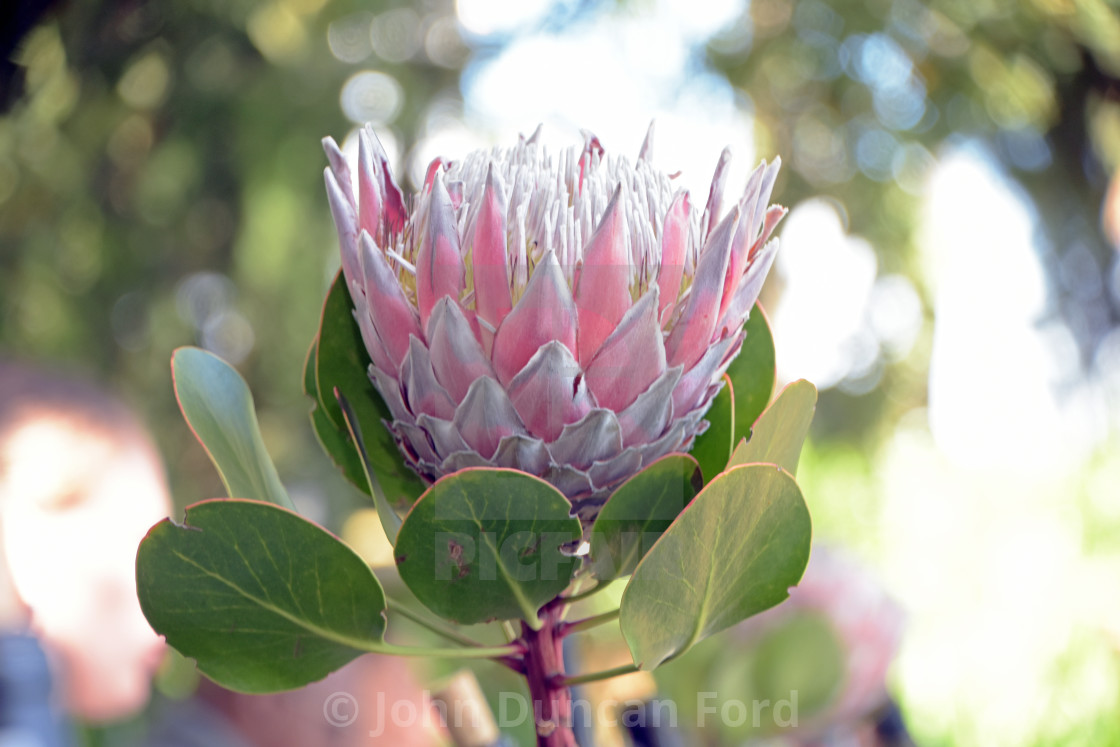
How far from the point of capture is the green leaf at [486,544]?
9.6 inches

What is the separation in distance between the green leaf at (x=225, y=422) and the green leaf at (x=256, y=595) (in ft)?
0.14

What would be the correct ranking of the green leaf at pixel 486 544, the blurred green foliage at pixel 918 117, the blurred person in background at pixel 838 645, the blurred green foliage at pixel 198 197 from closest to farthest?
the green leaf at pixel 486 544 → the blurred person in background at pixel 838 645 → the blurred green foliage at pixel 198 197 → the blurred green foliage at pixel 918 117

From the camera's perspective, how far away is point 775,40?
1.96 meters

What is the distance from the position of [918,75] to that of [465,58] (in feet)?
3.95

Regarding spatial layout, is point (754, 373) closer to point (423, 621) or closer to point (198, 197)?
point (423, 621)

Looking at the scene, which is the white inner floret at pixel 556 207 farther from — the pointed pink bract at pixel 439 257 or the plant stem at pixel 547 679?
the plant stem at pixel 547 679

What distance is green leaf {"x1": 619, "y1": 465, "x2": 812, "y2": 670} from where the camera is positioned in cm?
25

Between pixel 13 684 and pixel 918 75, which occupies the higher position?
pixel 918 75

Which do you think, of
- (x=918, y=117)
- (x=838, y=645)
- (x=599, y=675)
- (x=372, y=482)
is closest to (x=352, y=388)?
(x=372, y=482)

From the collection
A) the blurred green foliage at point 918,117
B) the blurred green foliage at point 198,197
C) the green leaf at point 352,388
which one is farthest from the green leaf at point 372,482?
the blurred green foliage at point 918,117

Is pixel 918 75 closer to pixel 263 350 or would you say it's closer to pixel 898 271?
pixel 898 271

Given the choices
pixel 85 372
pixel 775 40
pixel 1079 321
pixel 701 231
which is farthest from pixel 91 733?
pixel 1079 321

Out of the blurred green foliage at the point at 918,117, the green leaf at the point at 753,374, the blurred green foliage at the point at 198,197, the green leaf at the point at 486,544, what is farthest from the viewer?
the blurred green foliage at the point at 918,117

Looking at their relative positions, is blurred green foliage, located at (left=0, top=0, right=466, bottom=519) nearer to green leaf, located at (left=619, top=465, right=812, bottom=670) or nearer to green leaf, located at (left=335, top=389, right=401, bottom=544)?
green leaf, located at (left=335, top=389, right=401, bottom=544)
